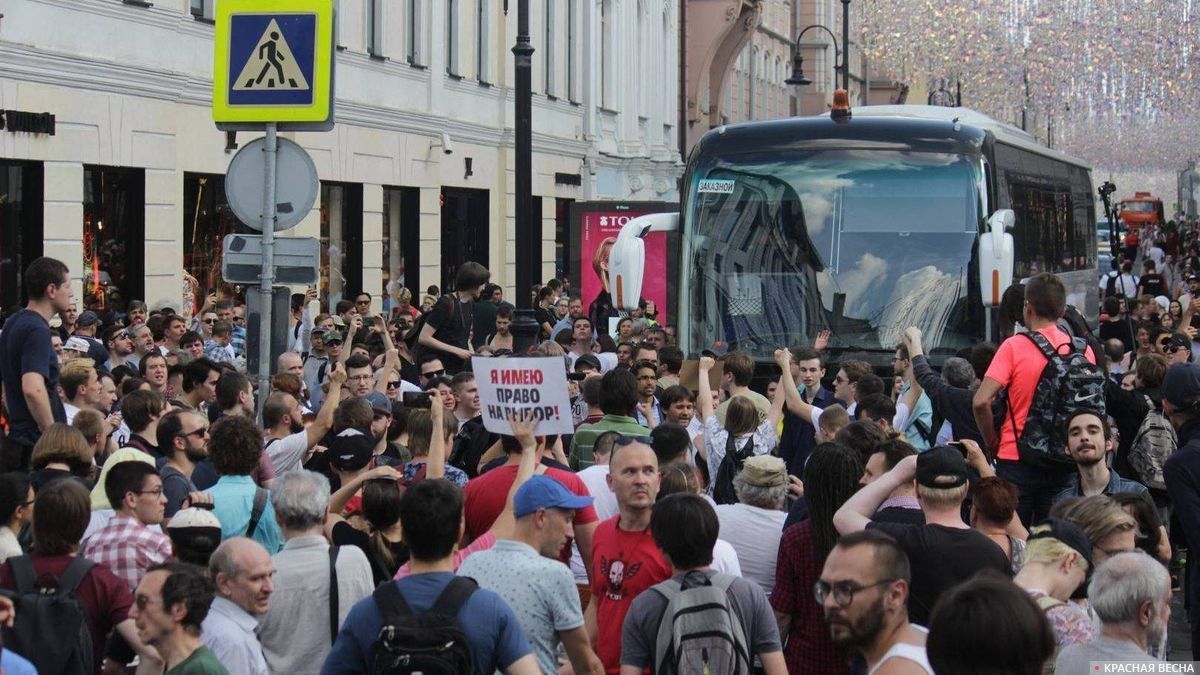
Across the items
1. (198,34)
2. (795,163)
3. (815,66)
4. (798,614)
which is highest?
(815,66)

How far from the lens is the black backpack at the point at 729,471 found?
32.5ft

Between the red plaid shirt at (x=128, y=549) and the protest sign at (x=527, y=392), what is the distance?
5.34 ft

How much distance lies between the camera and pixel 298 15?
1041cm

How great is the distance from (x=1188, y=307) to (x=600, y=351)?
706 centimetres

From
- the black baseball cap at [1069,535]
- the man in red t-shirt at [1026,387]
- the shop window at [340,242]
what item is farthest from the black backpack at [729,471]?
the shop window at [340,242]

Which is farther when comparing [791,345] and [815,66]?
[815,66]

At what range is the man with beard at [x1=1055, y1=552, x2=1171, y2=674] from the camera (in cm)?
544

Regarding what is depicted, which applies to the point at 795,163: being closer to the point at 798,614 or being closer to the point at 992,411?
the point at 992,411

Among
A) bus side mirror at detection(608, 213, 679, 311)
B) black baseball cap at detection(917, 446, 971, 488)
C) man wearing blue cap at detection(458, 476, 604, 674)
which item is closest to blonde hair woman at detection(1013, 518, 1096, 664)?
black baseball cap at detection(917, 446, 971, 488)

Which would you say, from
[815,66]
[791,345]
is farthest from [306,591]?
[815,66]

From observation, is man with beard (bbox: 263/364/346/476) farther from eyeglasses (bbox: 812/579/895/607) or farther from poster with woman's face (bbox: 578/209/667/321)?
poster with woman's face (bbox: 578/209/667/321)

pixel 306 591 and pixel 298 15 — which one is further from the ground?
pixel 298 15

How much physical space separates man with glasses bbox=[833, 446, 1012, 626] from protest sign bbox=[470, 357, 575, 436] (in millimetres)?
1692

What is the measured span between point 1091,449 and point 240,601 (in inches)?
170
